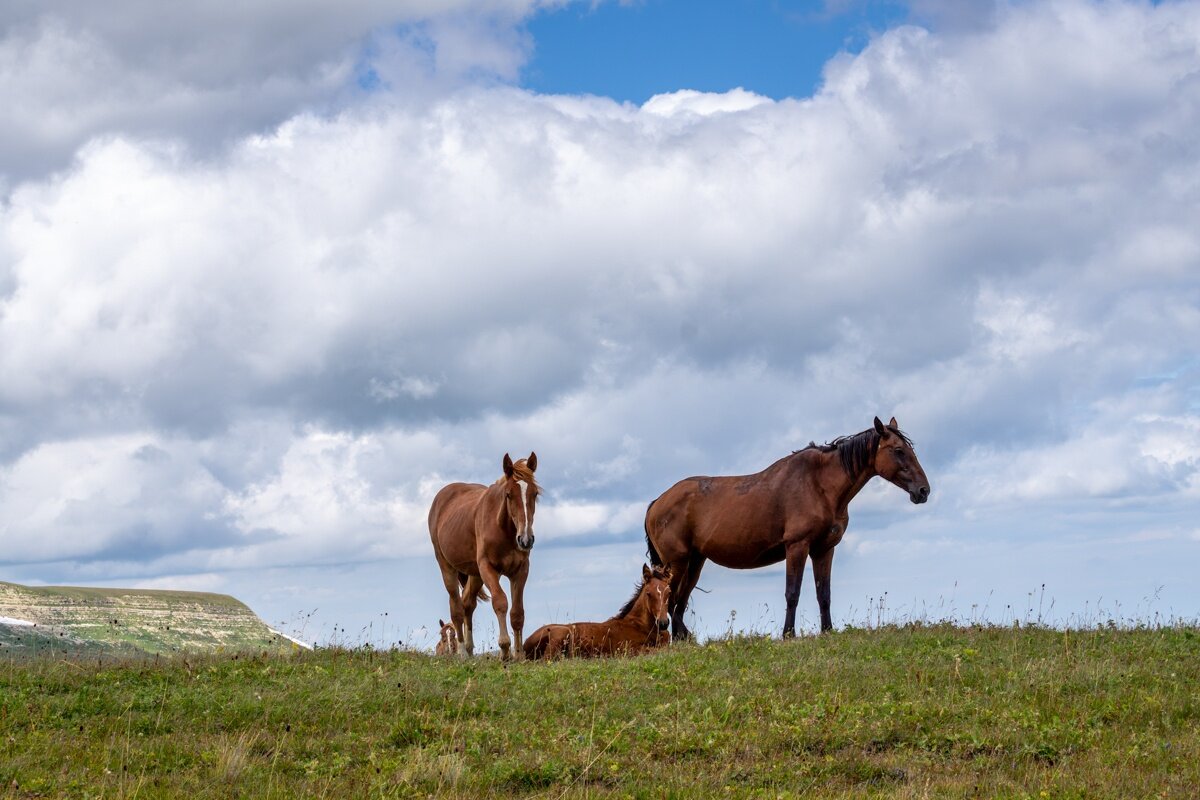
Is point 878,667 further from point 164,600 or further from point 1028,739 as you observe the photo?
point 164,600

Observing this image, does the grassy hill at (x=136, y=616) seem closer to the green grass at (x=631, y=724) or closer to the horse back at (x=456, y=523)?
the horse back at (x=456, y=523)

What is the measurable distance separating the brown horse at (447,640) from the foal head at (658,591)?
157 inches

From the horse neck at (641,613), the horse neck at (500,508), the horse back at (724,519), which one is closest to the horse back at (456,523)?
the horse neck at (500,508)

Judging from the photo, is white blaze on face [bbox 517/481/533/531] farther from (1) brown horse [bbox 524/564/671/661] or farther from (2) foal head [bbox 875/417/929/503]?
(2) foal head [bbox 875/417/929/503]

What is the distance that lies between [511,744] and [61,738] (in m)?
4.32

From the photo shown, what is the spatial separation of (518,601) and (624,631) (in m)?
1.75

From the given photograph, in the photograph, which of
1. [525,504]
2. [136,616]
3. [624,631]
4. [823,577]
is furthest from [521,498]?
[136,616]

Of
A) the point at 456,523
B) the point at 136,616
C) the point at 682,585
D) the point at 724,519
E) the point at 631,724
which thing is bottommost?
the point at 631,724

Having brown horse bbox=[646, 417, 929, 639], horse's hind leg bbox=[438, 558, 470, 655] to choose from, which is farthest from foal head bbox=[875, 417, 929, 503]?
horse's hind leg bbox=[438, 558, 470, 655]

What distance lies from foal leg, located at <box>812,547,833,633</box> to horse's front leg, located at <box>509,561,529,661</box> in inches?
186

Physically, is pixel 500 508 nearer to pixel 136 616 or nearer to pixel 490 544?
pixel 490 544

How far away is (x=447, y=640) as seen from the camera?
2388cm

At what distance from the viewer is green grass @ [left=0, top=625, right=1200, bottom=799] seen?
1038 centimetres

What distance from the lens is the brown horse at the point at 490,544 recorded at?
17781 mm
